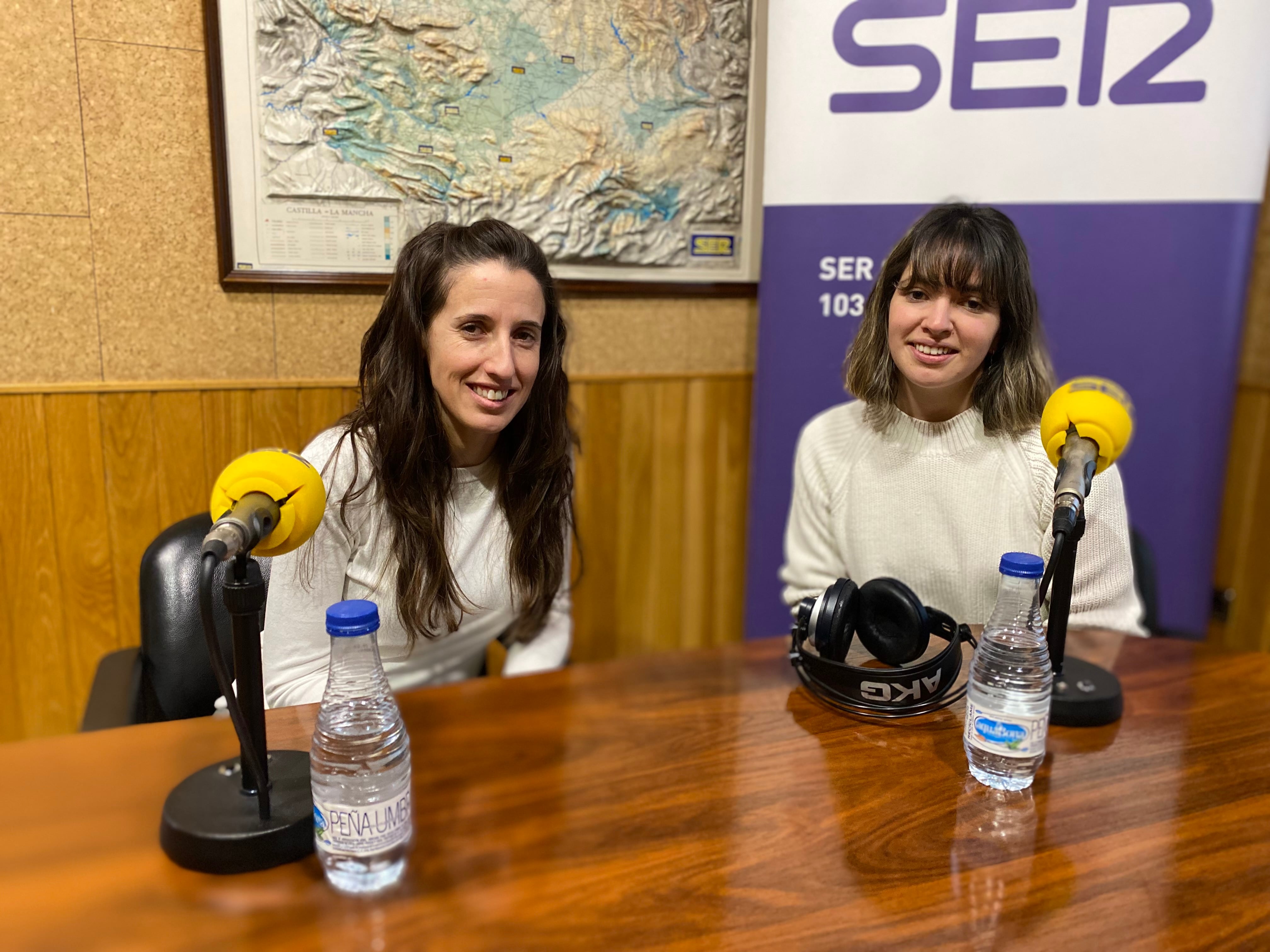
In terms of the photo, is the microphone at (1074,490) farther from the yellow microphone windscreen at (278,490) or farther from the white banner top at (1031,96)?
the white banner top at (1031,96)

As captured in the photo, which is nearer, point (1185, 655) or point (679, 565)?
point (1185, 655)

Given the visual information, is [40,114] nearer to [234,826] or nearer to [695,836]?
[234,826]

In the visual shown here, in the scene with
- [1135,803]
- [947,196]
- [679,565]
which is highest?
[947,196]

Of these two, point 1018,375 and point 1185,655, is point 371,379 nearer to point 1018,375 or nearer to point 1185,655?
point 1018,375

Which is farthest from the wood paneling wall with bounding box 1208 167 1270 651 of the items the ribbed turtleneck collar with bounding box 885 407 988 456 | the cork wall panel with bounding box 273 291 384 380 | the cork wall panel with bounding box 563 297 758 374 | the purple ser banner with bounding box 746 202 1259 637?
the cork wall panel with bounding box 273 291 384 380

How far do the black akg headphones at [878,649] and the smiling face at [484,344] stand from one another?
0.56 m

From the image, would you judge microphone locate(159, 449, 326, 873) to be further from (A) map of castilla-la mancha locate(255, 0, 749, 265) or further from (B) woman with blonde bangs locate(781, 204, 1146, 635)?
(A) map of castilla-la mancha locate(255, 0, 749, 265)

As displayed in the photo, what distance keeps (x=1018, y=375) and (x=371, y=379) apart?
1.04 m

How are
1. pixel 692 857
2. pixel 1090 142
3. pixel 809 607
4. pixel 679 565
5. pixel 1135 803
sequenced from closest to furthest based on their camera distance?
1. pixel 692 857
2. pixel 1135 803
3. pixel 809 607
4. pixel 1090 142
5. pixel 679 565

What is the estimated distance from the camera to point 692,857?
851 millimetres

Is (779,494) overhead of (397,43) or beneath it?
beneath

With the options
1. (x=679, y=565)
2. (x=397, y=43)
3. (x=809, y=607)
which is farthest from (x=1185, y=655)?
(x=397, y=43)

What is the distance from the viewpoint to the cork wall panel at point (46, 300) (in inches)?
76.1

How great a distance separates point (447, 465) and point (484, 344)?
0.20m
